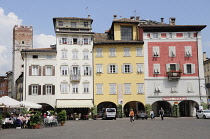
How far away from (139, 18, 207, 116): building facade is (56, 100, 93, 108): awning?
31.4 feet

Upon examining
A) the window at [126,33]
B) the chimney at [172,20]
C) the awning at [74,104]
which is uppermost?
the chimney at [172,20]

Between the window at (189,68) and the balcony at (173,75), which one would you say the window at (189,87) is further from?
the balcony at (173,75)

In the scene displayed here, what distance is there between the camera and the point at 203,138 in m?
15.9

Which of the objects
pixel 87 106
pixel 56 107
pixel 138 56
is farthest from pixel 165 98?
pixel 56 107

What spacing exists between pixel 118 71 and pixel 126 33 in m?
7.12

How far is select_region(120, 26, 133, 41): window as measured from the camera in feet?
175

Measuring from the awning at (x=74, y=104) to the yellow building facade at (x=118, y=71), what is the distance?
145 cm

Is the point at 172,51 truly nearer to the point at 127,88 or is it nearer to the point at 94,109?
the point at 127,88

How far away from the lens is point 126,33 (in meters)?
53.4

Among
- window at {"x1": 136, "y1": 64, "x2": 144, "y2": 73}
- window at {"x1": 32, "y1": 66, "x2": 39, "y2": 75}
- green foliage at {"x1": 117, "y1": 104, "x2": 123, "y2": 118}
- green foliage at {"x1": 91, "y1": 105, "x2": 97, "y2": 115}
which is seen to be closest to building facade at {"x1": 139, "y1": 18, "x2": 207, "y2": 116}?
window at {"x1": 136, "y1": 64, "x2": 144, "y2": 73}

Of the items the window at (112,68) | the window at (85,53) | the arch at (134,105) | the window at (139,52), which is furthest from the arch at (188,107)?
the window at (85,53)

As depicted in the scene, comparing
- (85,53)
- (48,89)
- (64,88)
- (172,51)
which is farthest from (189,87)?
(48,89)

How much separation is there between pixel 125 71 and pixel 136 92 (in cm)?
383

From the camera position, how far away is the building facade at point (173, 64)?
5041cm
